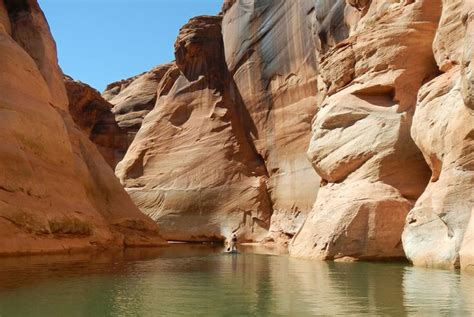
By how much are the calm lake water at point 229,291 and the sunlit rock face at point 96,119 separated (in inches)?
1372

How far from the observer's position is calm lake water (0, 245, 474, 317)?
6805 millimetres

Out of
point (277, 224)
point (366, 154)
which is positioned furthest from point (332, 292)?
point (277, 224)

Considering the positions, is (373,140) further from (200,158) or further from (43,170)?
(200,158)

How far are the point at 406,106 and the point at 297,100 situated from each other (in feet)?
49.1

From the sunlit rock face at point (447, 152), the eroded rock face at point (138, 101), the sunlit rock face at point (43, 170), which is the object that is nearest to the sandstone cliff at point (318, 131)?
the sunlit rock face at point (447, 152)

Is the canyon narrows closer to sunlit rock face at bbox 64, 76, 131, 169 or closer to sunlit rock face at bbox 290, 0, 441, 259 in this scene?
sunlit rock face at bbox 290, 0, 441, 259

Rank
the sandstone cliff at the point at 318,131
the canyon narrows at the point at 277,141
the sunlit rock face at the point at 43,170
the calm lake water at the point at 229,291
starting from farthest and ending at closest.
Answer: the sunlit rock face at the point at 43,170 < the canyon narrows at the point at 277,141 < the sandstone cliff at the point at 318,131 < the calm lake water at the point at 229,291

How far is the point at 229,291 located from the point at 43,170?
12.0m

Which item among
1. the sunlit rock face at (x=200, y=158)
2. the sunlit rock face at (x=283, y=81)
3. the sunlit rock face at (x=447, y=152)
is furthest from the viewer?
the sunlit rock face at (x=200, y=158)

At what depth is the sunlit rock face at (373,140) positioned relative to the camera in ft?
50.1

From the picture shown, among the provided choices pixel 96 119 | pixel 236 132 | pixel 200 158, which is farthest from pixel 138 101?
pixel 236 132

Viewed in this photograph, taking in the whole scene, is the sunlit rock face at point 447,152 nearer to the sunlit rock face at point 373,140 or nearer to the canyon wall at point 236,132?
the sunlit rock face at point 373,140

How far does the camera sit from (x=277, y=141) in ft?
109

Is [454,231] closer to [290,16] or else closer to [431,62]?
[431,62]
